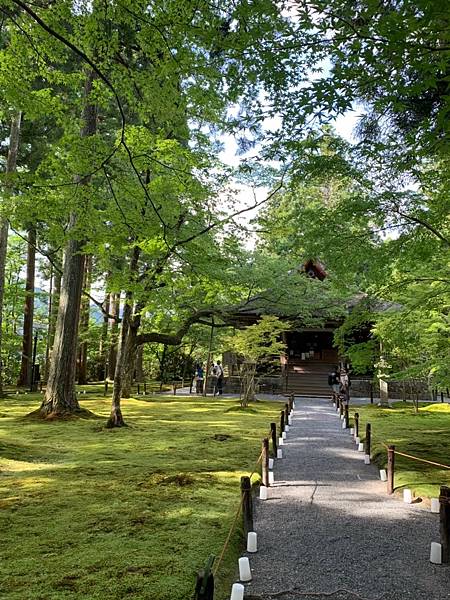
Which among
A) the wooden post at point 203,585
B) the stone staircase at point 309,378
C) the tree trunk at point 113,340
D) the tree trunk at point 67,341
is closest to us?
the wooden post at point 203,585

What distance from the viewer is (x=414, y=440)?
9.89 metres

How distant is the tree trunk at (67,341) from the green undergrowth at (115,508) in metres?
1.32

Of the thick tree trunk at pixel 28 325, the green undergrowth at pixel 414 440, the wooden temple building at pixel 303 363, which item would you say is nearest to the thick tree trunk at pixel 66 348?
the green undergrowth at pixel 414 440

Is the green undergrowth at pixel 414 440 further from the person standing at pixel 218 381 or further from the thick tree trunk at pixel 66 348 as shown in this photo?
the thick tree trunk at pixel 66 348

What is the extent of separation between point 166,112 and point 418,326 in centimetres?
649

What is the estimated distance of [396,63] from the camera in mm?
3217

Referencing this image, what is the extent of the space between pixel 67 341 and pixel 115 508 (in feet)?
24.8

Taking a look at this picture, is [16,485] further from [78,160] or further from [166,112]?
[166,112]

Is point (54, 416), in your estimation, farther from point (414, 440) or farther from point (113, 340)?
point (113, 340)

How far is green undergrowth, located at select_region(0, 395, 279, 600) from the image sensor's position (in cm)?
342

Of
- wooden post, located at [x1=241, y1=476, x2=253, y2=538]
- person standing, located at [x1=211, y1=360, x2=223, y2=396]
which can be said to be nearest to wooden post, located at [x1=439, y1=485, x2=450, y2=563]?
wooden post, located at [x1=241, y1=476, x2=253, y2=538]

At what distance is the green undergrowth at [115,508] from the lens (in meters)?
3.42

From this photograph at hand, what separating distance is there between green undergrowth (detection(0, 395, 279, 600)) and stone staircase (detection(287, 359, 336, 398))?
12.0m

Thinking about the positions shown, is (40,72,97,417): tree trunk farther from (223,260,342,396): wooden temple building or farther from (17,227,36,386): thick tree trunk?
(223,260,342,396): wooden temple building
